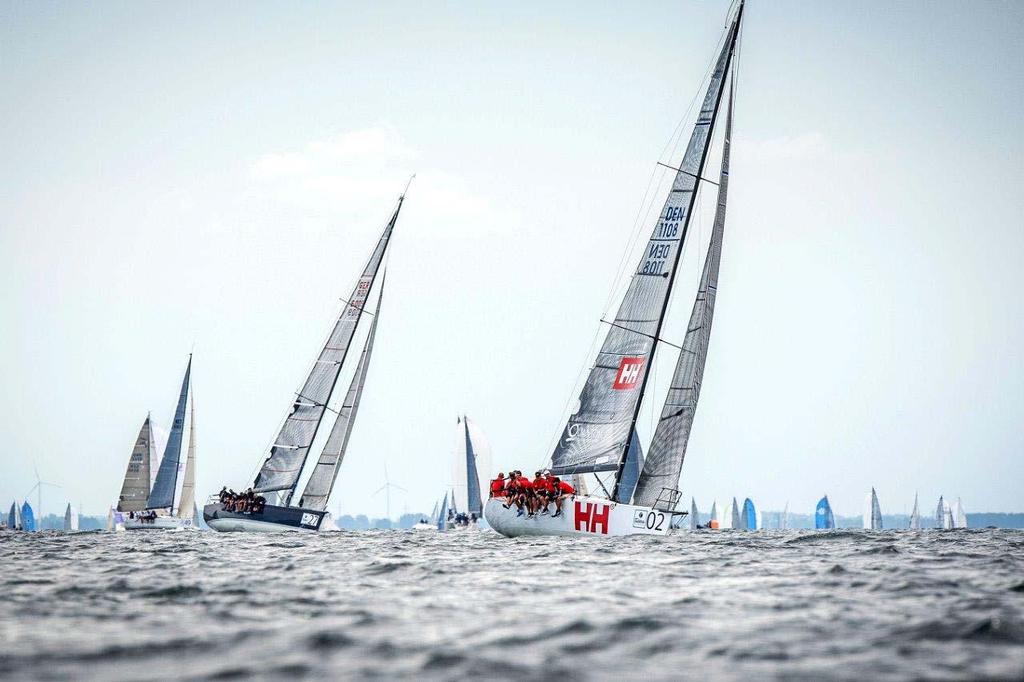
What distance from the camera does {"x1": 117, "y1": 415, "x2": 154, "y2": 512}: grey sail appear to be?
5862 cm

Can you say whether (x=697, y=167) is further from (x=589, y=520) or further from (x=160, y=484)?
(x=160, y=484)

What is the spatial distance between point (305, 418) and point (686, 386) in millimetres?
17162

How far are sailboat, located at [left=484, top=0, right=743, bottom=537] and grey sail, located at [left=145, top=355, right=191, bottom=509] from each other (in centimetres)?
3714

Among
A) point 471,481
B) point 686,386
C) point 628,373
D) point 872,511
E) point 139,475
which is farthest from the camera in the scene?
point 872,511

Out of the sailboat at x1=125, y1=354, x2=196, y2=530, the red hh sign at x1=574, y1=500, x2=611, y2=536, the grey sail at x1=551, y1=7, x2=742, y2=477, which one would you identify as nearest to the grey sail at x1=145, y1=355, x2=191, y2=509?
the sailboat at x1=125, y1=354, x2=196, y2=530

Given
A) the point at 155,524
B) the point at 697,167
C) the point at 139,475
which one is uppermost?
the point at 697,167

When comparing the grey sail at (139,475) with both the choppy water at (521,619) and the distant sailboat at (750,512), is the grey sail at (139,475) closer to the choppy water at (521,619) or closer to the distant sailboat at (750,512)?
the choppy water at (521,619)

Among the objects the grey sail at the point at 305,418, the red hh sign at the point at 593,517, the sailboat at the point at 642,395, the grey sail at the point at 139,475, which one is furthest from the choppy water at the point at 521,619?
the grey sail at the point at 139,475

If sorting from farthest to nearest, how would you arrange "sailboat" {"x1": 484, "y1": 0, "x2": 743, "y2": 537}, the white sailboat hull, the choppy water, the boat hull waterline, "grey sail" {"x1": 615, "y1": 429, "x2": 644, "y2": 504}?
the white sailboat hull, "grey sail" {"x1": 615, "y1": 429, "x2": 644, "y2": 504}, the boat hull waterline, "sailboat" {"x1": 484, "y1": 0, "x2": 743, "y2": 537}, the choppy water

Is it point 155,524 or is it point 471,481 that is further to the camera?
point 471,481

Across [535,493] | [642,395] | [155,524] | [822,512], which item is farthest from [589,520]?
[822,512]

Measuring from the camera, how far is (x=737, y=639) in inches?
307

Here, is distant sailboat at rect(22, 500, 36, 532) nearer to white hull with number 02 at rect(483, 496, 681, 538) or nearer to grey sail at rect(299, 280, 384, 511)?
grey sail at rect(299, 280, 384, 511)

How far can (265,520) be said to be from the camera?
36.5 metres
